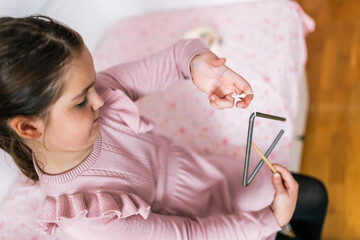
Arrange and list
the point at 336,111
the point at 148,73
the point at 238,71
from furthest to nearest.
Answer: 1. the point at 336,111
2. the point at 238,71
3. the point at 148,73

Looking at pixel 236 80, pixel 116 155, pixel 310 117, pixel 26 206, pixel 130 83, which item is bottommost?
pixel 26 206

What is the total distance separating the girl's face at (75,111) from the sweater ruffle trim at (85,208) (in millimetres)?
94

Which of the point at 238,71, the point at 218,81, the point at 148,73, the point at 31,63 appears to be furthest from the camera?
the point at 238,71

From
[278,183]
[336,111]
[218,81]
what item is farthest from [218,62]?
[336,111]

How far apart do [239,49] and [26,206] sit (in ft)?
2.64

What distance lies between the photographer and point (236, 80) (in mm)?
592

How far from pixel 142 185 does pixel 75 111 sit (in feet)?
0.76

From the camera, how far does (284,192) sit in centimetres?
65

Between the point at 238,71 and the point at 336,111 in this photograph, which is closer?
the point at 238,71

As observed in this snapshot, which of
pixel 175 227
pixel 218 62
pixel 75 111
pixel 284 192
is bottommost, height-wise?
pixel 175 227

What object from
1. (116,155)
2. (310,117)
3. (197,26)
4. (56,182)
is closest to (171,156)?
(116,155)

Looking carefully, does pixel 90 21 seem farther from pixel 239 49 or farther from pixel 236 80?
pixel 236 80

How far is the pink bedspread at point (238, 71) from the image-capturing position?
958 mm

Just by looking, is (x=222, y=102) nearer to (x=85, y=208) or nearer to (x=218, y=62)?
(x=218, y=62)
